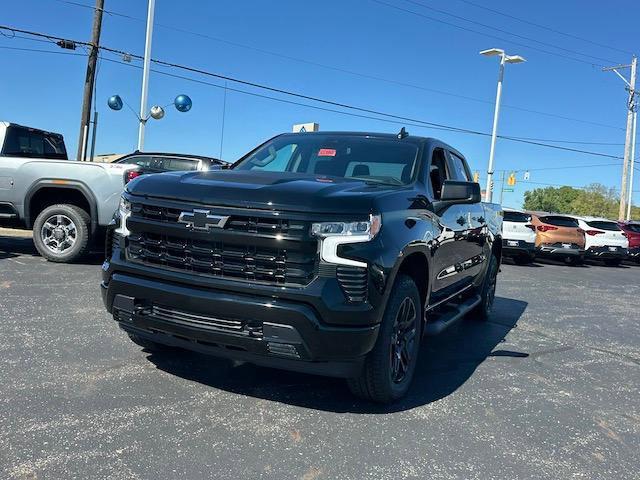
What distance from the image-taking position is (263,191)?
3.30m

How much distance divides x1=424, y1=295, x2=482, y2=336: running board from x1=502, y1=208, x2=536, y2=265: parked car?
1082 cm

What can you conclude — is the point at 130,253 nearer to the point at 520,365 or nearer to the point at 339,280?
the point at 339,280

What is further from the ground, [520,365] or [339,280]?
[339,280]

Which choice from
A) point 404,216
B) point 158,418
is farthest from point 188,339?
point 404,216

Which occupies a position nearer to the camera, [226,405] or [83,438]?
[83,438]

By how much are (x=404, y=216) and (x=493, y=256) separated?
388cm

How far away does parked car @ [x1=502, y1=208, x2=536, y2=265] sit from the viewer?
16188 millimetres

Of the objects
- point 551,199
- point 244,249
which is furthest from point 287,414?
point 551,199

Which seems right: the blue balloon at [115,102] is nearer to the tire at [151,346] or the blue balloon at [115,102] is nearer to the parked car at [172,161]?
the parked car at [172,161]

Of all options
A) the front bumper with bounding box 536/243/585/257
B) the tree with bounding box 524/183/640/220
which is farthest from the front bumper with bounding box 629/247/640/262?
the tree with bounding box 524/183/640/220

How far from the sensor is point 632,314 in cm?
859

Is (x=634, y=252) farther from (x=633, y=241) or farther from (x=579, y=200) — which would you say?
(x=579, y=200)

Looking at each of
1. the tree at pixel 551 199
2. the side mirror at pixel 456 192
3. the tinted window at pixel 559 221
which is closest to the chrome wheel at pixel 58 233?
the side mirror at pixel 456 192

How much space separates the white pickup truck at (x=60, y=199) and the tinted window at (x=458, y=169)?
473cm
